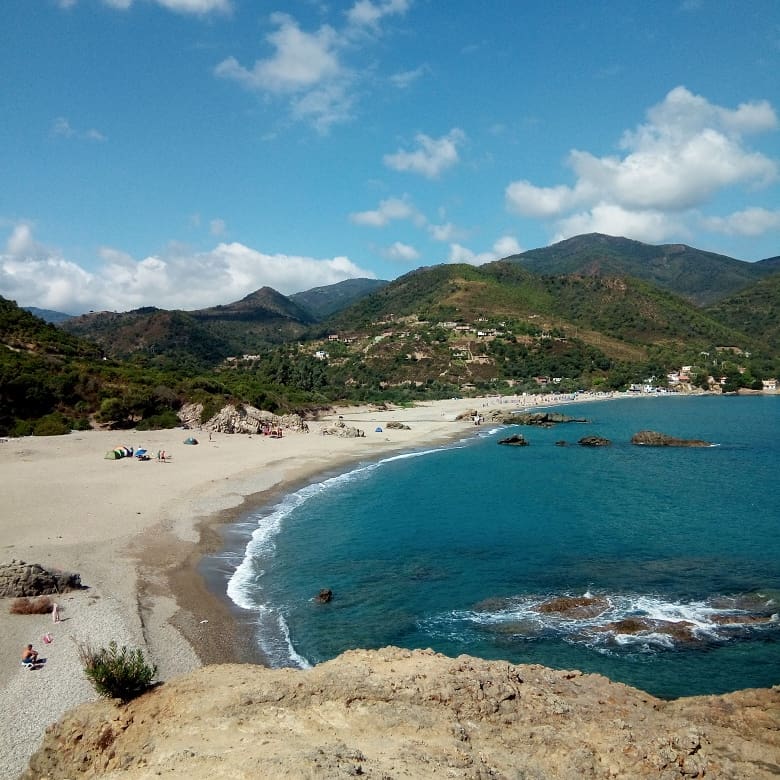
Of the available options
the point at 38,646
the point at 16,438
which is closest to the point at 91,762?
the point at 38,646

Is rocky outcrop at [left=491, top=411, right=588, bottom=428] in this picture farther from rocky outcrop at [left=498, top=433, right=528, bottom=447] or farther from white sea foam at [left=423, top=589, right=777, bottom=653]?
white sea foam at [left=423, top=589, right=777, bottom=653]

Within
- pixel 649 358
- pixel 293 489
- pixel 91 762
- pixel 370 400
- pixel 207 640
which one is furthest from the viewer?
pixel 649 358

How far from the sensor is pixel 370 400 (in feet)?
377

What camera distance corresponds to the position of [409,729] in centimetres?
970

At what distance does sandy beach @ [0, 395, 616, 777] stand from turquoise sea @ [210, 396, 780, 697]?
1978 millimetres

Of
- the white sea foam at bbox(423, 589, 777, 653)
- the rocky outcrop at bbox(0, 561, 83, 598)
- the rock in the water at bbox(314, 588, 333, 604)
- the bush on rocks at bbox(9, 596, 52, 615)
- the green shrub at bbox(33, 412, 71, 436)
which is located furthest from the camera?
the green shrub at bbox(33, 412, 71, 436)

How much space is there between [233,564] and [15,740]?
1270 cm

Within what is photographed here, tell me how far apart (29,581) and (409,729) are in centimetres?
1520

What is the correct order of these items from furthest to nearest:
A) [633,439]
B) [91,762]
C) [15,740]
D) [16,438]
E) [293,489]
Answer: [633,439]
[16,438]
[293,489]
[15,740]
[91,762]

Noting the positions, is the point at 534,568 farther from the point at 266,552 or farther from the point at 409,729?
the point at 409,729

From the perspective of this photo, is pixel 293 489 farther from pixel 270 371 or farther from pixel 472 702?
pixel 270 371

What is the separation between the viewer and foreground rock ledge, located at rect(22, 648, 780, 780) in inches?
343

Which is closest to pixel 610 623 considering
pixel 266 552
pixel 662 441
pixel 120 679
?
pixel 120 679

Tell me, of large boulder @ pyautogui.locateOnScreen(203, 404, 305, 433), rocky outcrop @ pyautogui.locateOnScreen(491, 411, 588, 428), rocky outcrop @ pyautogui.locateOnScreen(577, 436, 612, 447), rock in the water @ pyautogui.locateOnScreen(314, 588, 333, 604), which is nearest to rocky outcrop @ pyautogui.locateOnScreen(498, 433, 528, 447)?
rocky outcrop @ pyautogui.locateOnScreen(577, 436, 612, 447)
